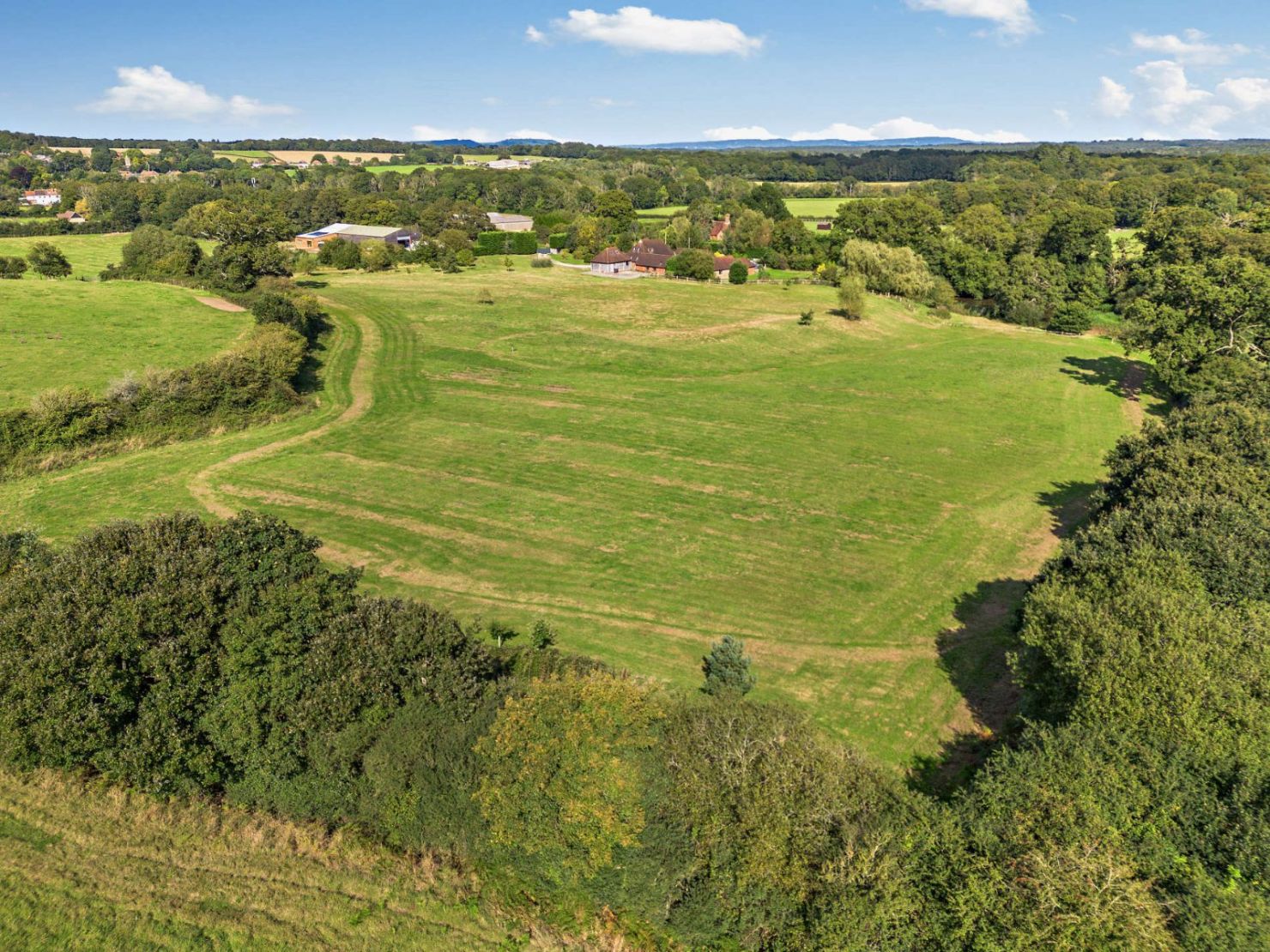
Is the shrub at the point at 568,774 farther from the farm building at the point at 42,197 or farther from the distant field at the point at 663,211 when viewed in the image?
the farm building at the point at 42,197

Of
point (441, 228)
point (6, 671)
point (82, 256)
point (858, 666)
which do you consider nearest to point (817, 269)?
point (441, 228)

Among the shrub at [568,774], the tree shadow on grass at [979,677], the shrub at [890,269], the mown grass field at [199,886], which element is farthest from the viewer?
the shrub at [890,269]

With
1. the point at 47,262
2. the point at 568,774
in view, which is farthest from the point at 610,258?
the point at 568,774

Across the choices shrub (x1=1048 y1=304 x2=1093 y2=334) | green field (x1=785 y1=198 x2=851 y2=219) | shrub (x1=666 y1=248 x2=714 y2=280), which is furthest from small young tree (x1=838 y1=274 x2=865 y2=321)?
green field (x1=785 y1=198 x2=851 y2=219)

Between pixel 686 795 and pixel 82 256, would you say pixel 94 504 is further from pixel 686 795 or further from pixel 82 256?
pixel 82 256

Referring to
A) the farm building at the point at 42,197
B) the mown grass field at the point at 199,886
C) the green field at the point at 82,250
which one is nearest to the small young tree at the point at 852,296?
the mown grass field at the point at 199,886

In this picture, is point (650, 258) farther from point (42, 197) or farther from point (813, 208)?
point (42, 197)
